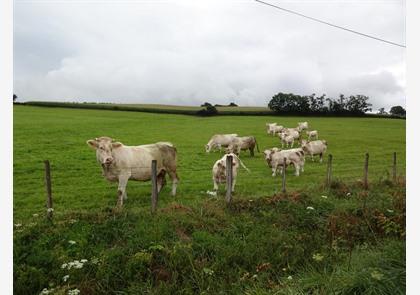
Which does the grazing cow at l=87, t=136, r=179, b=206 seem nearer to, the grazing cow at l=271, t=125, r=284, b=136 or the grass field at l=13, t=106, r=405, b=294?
the grass field at l=13, t=106, r=405, b=294

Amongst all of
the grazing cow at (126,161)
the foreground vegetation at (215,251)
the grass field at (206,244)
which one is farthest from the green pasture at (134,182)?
the foreground vegetation at (215,251)

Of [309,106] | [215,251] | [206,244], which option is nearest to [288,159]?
[206,244]

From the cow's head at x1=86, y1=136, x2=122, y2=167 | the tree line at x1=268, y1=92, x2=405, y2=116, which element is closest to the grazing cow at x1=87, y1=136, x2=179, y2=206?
the cow's head at x1=86, y1=136, x2=122, y2=167

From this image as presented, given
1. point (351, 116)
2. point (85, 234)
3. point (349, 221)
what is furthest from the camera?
point (351, 116)

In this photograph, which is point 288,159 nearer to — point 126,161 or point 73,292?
point 126,161

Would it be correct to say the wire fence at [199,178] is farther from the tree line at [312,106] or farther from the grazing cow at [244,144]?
the tree line at [312,106]

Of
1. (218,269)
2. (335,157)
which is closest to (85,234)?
(218,269)

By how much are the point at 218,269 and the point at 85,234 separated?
2.89 meters

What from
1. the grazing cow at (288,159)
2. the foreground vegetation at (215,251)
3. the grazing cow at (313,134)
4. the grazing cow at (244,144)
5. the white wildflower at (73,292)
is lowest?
the white wildflower at (73,292)

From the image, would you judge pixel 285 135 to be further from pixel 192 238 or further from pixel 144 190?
pixel 192 238

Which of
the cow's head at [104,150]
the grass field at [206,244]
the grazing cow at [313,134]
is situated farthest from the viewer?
the grazing cow at [313,134]

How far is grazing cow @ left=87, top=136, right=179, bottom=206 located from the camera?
34.5 ft

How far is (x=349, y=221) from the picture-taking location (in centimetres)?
903

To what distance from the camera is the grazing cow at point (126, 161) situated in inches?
414
